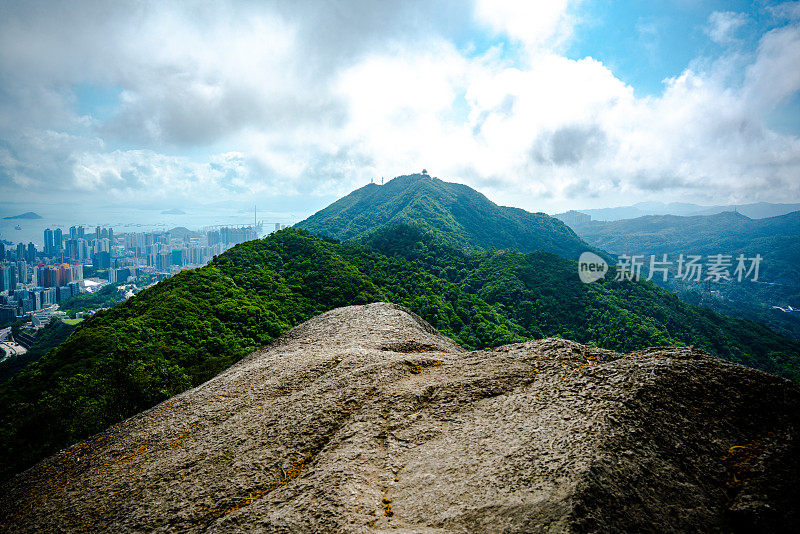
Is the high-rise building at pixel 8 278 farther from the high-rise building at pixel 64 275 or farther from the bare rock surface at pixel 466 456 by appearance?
the bare rock surface at pixel 466 456

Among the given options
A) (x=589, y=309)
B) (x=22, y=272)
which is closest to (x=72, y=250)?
(x=22, y=272)

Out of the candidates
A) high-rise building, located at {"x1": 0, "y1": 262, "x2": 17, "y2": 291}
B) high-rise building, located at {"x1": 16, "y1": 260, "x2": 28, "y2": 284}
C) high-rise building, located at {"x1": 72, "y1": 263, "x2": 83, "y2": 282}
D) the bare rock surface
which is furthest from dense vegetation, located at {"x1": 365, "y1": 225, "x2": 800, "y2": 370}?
high-rise building, located at {"x1": 16, "y1": 260, "x2": 28, "y2": 284}

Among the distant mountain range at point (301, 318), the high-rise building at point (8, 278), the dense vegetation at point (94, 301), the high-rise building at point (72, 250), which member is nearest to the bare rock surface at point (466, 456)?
the distant mountain range at point (301, 318)

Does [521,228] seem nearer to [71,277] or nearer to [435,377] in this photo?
[435,377]

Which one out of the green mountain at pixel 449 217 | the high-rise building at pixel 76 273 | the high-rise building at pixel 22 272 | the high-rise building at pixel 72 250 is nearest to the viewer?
the green mountain at pixel 449 217

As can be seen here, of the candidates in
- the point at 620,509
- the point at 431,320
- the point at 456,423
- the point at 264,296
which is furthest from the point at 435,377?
the point at 431,320

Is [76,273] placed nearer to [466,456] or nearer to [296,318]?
[296,318]
